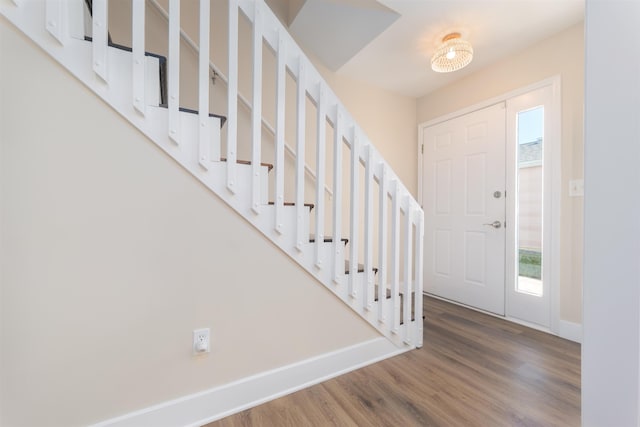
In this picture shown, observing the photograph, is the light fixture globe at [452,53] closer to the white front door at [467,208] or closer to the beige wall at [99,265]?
the white front door at [467,208]

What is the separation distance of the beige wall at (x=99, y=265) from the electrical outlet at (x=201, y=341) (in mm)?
28

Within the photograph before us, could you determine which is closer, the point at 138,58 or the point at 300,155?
the point at 138,58

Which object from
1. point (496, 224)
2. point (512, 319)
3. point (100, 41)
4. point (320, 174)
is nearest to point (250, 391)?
point (320, 174)

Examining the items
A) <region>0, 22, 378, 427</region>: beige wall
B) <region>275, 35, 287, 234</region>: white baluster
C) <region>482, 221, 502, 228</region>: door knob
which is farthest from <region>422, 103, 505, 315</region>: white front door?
<region>0, 22, 378, 427</region>: beige wall

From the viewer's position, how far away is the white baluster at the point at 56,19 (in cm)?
92

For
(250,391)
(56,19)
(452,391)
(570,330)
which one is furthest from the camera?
(570,330)

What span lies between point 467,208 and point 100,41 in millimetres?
2988

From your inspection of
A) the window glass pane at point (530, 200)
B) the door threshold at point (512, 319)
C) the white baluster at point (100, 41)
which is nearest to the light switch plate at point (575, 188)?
the window glass pane at point (530, 200)

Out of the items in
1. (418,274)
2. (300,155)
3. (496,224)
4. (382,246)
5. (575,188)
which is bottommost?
(418,274)

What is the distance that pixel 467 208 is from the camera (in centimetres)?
274

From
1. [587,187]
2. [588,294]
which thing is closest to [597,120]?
[587,187]

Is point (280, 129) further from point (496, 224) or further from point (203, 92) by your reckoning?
point (496, 224)

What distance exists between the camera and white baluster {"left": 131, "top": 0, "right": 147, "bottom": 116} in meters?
1.05

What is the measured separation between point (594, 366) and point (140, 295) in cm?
151
